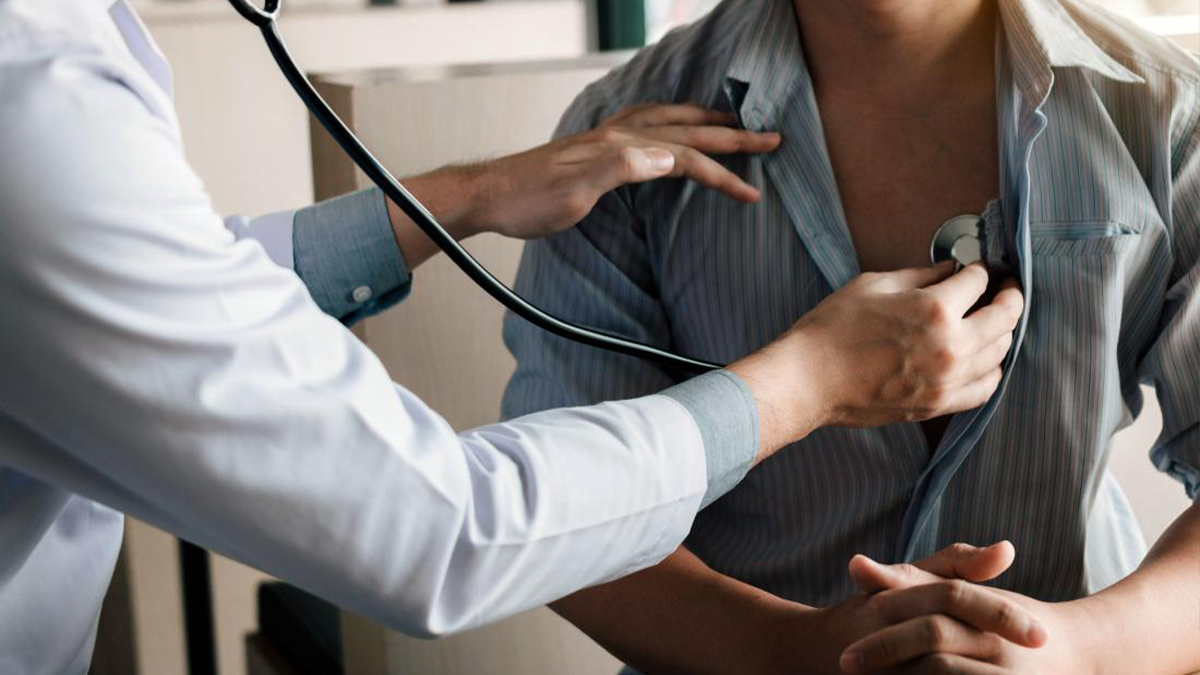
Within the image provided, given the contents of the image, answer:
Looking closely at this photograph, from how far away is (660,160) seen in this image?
45.4 inches

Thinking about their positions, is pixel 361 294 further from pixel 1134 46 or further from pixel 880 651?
pixel 1134 46

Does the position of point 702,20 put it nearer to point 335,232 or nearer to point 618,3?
point 335,232

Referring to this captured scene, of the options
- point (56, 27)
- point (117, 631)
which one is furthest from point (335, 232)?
point (117, 631)

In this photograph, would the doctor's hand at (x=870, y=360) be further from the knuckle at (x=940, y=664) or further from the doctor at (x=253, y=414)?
the knuckle at (x=940, y=664)

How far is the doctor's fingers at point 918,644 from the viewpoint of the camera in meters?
0.95

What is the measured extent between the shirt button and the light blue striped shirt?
0.16 meters

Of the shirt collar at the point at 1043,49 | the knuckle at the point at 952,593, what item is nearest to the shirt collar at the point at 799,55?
the shirt collar at the point at 1043,49

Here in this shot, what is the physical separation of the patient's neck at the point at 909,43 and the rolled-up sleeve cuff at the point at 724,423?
45cm

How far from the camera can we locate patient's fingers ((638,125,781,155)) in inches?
47.0

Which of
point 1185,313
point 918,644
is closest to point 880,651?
point 918,644

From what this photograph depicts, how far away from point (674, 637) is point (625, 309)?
1.04ft

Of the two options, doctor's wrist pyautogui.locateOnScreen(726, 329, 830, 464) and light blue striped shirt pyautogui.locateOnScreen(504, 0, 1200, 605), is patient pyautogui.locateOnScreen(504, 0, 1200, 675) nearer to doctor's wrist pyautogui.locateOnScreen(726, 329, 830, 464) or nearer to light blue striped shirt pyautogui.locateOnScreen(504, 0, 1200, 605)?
light blue striped shirt pyautogui.locateOnScreen(504, 0, 1200, 605)

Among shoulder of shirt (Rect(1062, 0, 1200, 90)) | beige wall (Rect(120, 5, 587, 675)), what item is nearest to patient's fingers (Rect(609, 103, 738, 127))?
shoulder of shirt (Rect(1062, 0, 1200, 90))

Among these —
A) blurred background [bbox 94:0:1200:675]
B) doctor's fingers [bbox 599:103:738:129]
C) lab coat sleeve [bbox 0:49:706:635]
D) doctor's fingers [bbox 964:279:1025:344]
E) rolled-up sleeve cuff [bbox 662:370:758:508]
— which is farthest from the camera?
blurred background [bbox 94:0:1200:675]
